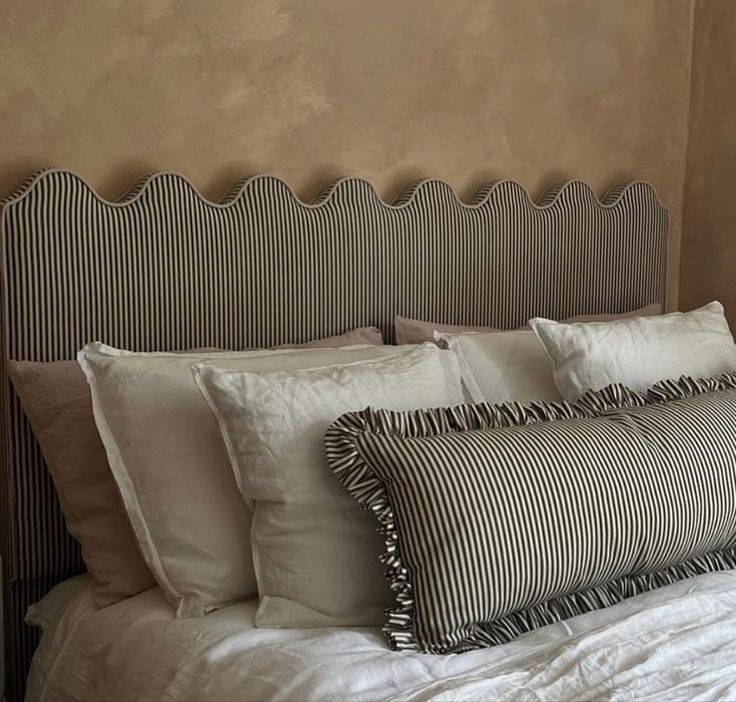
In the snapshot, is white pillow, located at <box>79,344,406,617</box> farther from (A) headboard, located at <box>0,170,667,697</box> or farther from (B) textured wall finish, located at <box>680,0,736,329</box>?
(B) textured wall finish, located at <box>680,0,736,329</box>

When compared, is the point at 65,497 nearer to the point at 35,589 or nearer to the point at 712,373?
the point at 35,589

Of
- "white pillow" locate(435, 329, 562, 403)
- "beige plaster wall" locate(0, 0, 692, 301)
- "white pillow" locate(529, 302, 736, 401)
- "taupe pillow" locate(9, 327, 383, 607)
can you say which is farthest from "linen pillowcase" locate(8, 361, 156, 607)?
"white pillow" locate(529, 302, 736, 401)

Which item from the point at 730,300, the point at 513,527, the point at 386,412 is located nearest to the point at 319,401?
the point at 386,412

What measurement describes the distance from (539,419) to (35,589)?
1.03m

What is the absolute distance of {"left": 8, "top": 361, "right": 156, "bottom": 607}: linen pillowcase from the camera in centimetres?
185

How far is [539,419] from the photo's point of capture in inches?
72.7

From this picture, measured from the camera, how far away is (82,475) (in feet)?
6.20

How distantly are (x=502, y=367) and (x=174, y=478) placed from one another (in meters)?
0.78

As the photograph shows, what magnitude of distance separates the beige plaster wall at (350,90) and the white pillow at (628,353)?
606 millimetres

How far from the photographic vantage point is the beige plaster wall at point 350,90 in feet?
6.68

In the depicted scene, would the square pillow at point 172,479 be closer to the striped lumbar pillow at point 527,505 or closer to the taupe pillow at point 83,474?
the taupe pillow at point 83,474

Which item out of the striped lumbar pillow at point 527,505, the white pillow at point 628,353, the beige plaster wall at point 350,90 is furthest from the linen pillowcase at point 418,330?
the striped lumbar pillow at point 527,505

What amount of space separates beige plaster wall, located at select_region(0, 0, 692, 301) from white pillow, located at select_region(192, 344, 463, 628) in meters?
0.65

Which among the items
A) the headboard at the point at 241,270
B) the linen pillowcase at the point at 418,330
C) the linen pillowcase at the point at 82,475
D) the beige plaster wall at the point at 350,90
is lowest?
the linen pillowcase at the point at 82,475
